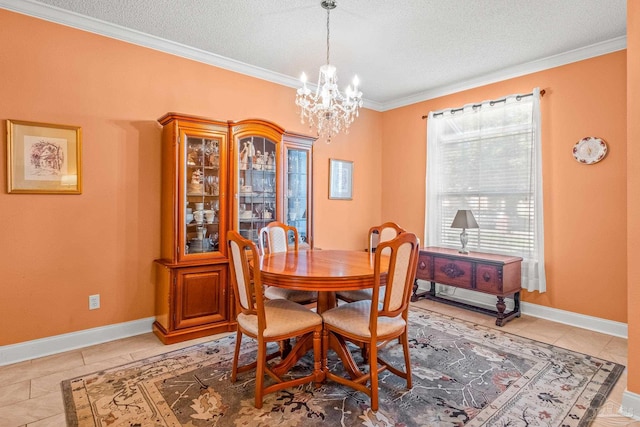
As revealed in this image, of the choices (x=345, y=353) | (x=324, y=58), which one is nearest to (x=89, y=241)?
(x=345, y=353)

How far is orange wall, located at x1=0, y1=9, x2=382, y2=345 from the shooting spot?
8.71 ft

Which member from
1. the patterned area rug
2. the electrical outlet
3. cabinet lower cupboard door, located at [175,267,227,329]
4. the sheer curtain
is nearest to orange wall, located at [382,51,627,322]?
the sheer curtain

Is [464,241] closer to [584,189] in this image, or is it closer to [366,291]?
[584,189]

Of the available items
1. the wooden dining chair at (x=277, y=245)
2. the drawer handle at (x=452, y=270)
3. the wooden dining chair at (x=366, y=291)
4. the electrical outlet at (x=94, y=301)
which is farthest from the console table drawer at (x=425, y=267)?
the electrical outlet at (x=94, y=301)

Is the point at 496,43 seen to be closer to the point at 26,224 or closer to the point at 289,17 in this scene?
the point at 289,17

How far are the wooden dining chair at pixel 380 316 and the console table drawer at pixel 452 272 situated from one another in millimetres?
1801

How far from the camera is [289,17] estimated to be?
2836mm

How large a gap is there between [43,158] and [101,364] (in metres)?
1.68

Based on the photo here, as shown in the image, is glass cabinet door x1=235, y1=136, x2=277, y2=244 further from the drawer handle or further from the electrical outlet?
the drawer handle

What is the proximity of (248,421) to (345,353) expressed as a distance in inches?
29.9

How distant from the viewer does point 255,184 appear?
3627 mm

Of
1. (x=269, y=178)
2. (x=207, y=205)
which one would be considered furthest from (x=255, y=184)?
(x=207, y=205)

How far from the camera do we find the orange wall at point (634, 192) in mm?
1985

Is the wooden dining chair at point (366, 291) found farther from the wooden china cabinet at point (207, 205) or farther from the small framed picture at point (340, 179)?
the small framed picture at point (340, 179)
